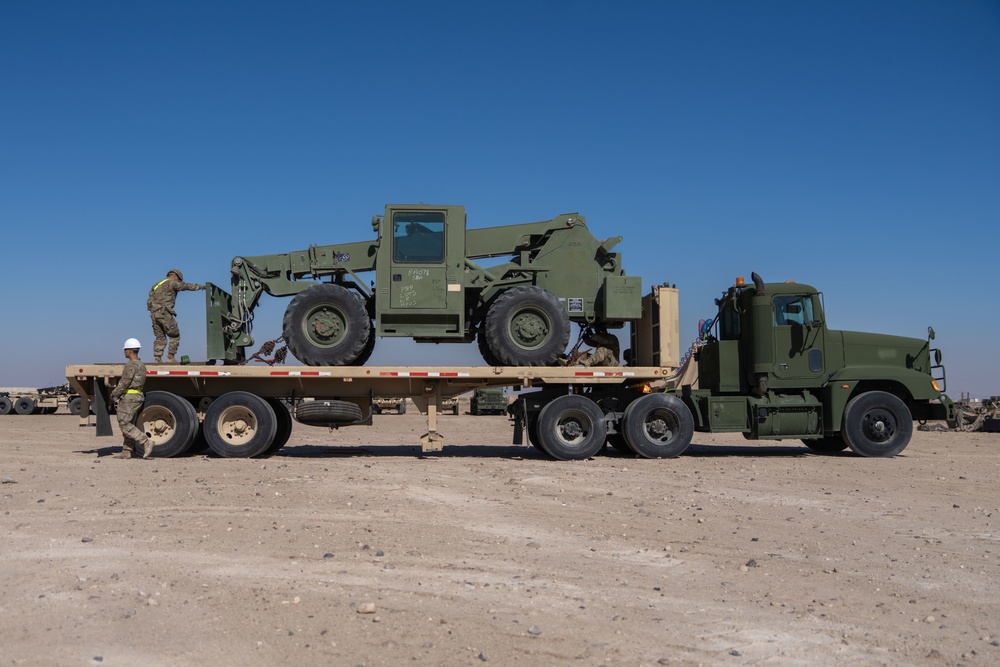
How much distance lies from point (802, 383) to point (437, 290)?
6533 millimetres

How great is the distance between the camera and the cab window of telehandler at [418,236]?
556 inches

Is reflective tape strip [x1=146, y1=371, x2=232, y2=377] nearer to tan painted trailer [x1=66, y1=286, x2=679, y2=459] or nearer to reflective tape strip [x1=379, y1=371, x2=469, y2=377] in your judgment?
tan painted trailer [x1=66, y1=286, x2=679, y2=459]

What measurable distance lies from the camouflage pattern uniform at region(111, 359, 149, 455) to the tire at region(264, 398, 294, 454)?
1.98m

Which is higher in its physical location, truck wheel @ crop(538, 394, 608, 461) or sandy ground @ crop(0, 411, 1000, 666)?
truck wheel @ crop(538, 394, 608, 461)

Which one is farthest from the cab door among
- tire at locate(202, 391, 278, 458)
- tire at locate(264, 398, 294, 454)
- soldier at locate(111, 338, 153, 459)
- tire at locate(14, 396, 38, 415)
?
tire at locate(14, 396, 38, 415)

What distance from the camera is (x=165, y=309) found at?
14.6 meters

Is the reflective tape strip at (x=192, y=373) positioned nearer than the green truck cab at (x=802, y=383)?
Yes

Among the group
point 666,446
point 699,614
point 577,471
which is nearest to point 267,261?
point 577,471

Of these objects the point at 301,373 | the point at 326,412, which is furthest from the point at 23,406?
the point at 301,373

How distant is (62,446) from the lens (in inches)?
721

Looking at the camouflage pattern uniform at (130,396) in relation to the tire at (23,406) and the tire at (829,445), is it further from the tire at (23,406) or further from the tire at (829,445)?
the tire at (23,406)

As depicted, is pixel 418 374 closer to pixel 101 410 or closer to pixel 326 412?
pixel 326 412

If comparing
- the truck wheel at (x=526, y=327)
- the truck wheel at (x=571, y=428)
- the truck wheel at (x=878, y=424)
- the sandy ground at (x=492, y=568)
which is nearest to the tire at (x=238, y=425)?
the sandy ground at (x=492, y=568)

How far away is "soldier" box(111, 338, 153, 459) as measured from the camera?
44.4 ft
